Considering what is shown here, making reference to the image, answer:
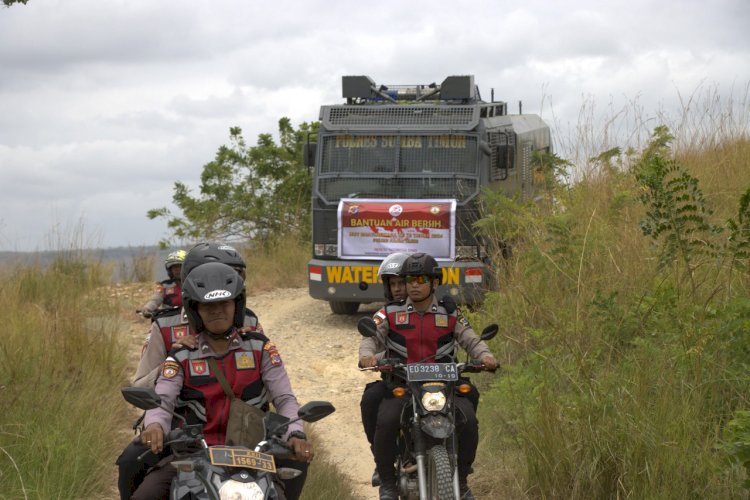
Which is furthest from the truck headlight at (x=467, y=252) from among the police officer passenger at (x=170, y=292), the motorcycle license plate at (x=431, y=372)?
the motorcycle license plate at (x=431, y=372)

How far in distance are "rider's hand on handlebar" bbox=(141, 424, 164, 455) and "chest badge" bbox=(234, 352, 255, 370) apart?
0.54m

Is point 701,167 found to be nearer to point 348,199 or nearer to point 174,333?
point 348,199

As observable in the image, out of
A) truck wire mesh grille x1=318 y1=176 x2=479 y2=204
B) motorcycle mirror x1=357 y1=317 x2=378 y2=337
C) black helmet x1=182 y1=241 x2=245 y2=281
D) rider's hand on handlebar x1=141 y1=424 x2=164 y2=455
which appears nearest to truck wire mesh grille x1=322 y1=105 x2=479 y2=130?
truck wire mesh grille x1=318 y1=176 x2=479 y2=204

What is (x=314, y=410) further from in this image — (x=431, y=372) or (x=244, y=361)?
→ (x=431, y=372)

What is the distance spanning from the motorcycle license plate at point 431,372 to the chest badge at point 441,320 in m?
0.66

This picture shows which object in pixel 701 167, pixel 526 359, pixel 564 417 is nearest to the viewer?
pixel 564 417

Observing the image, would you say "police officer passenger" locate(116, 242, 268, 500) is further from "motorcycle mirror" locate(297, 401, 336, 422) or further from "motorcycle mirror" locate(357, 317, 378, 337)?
"motorcycle mirror" locate(357, 317, 378, 337)

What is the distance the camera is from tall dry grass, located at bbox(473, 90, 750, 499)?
545 cm

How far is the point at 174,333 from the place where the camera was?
17.5 feet

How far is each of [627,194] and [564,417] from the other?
3.44m

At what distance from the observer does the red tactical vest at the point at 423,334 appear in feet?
20.0

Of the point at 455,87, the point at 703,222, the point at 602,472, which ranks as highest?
the point at 455,87

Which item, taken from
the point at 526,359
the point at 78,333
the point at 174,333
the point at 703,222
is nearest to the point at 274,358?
the point at 174,333

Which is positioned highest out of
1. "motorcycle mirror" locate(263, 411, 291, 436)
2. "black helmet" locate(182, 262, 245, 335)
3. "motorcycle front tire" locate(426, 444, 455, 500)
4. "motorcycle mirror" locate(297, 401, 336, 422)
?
"black helmet" locate(182, 262, 245, 335)
